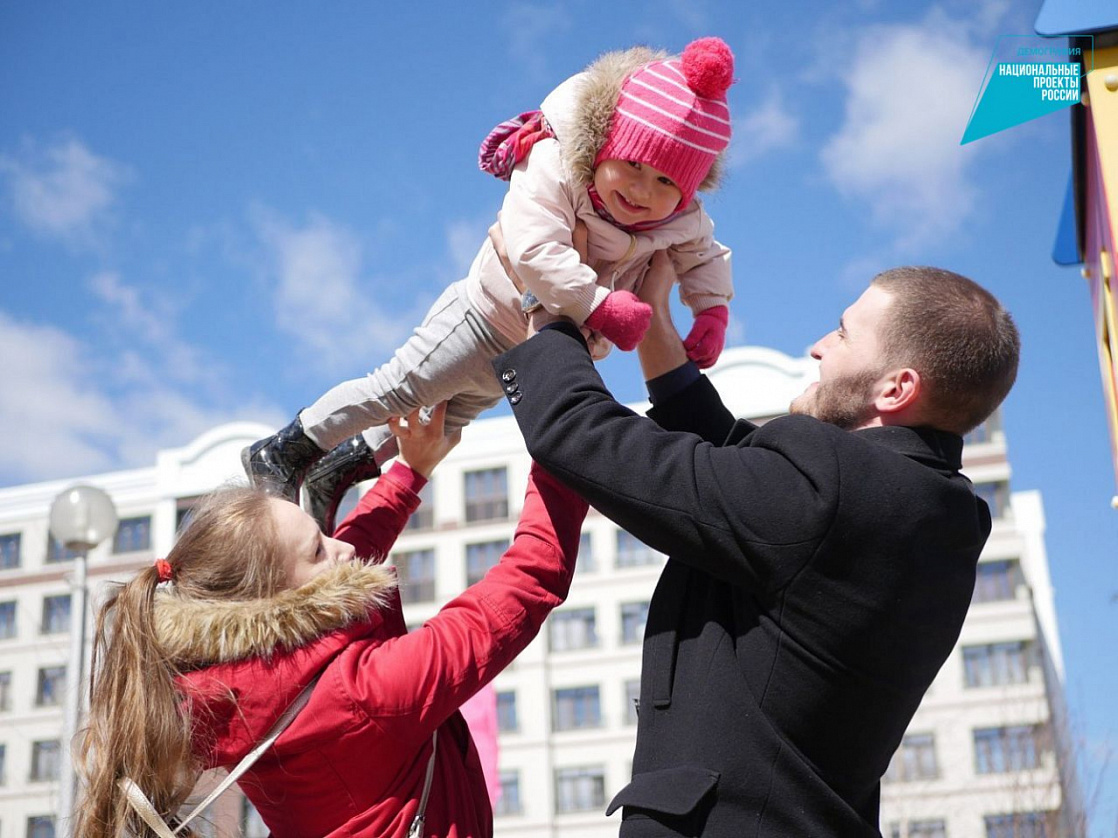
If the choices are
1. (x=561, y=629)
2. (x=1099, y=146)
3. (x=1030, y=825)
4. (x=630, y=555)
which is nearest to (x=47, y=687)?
(x=561, y=629)

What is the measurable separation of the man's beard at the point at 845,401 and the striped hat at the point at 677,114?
77 cm

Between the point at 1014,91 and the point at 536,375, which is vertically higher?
the point at 1014,91

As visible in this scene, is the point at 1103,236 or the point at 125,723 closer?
the point at 125,723

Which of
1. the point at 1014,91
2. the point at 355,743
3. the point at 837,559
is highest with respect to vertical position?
the point at 1014,91

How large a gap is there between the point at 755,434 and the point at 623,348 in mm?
605

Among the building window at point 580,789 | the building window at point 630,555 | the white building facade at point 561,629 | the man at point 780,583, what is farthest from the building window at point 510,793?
the man at point 780,583

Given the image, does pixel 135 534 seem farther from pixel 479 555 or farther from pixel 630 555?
pixel 630 555

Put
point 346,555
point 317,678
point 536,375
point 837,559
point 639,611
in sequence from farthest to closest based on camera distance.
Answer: point 639,611 → point 346,555 → point 317,678 → point 536,375 → point 837,559

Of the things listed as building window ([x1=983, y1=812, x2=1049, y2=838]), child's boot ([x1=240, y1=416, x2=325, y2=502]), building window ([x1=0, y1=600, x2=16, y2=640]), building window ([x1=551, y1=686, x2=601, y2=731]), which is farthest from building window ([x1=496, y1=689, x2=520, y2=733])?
child's boot ([x1=240, y1=416, x2=325, y2=502])

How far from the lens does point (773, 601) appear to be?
208 centimetres

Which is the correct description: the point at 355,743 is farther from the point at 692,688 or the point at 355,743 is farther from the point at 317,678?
the point at 692,688

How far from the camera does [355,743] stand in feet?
7.77

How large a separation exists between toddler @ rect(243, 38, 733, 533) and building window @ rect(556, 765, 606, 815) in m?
36.0

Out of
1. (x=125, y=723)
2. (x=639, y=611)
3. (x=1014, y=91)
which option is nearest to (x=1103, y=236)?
(x=1014, y=91)
